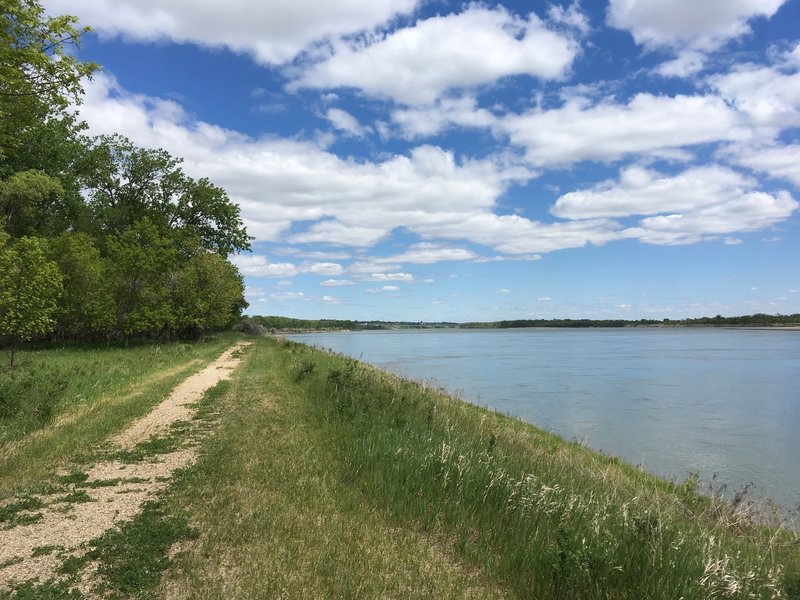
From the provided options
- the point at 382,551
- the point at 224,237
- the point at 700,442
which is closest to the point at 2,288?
the point at 382,551

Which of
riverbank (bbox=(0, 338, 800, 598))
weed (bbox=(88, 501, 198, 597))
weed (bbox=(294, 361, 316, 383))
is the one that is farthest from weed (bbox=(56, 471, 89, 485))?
weed (bbox=(294, 361, 316, 383))

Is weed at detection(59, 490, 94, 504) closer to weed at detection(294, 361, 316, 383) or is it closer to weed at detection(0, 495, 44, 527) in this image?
weed at detection(0, 495, 44, 527)

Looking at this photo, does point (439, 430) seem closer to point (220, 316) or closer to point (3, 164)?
point (3, 164)

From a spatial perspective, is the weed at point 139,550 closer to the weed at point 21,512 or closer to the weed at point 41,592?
the weed at point 41,592

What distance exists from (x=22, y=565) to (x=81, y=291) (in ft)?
109

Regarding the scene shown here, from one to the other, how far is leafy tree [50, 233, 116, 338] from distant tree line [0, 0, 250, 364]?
0.23ft

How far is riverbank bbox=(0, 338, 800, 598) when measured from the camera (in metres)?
4.66

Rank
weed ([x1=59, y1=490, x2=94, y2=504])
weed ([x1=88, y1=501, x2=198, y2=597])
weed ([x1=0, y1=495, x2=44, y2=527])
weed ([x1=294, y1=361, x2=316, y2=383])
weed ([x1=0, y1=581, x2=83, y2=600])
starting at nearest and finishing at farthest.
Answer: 1. weed ([x1=0, y1=581, x2=83, y2=600])
2. weed ([x1=88, y1=501, x2=198, y2=597])
3. weed ([x1=0, y1=495, x2=44, y2=527])
4. weed ([x1=59, y1=490, x2=94, y2=504])
5. weed ([x1=294, y1=361, x2=316, y2=383])

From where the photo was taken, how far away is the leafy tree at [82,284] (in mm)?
32438

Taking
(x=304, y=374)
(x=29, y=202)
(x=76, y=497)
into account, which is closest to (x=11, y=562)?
(x=76, y=497)

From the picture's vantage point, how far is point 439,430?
437 inches

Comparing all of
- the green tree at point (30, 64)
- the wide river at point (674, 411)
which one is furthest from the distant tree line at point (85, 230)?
the wide river at point (674, 411)

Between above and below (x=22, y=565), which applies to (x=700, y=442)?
below

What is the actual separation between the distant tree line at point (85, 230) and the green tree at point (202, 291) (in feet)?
0.33
